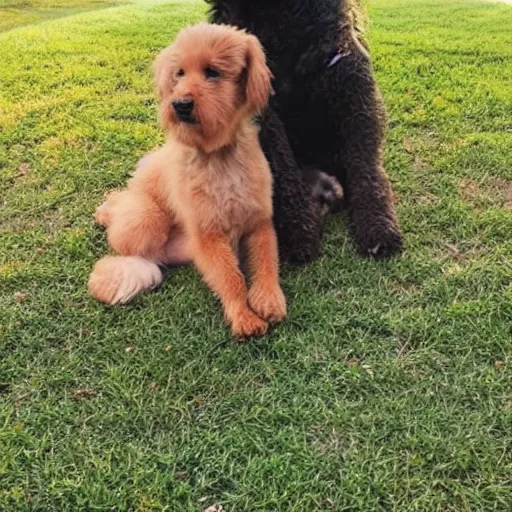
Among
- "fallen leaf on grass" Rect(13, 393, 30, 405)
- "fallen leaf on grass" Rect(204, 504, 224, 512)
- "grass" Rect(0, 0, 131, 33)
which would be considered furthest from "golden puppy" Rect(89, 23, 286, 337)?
"grass" Rect(0, 0, 131, 33)

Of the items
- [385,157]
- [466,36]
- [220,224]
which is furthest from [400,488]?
[466,36]

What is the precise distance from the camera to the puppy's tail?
287 cm

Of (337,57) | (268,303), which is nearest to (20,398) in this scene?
(268,303)

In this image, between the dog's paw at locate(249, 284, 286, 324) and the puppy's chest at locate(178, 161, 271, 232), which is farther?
the puppy's chest at locate(178, 161, 271, 232)

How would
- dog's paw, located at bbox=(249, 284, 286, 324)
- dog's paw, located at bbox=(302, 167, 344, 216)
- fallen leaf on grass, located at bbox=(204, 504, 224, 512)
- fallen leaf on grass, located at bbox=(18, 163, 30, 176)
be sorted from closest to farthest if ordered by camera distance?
fallen leaf on grass, located at bbox=(204, 504, 224, 512)
dog's paw, located at bbox=(249, 284, 286, 324)
dog's paw, located at bbox=(302, 167, 344, 216)
fallen leaf on grass, located at bbox=(18, 163, 30, 176)

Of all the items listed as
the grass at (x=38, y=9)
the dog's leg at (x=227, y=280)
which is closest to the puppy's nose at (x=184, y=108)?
the dog's leg at (x=227, y=280)

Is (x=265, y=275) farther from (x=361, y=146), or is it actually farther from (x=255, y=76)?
(x=361, y=146)

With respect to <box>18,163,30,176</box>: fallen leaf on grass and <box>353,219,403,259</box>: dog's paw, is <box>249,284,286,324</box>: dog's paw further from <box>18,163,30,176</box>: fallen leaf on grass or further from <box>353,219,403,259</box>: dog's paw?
<box>18,163,30,176</box>: fallen leaf on grass

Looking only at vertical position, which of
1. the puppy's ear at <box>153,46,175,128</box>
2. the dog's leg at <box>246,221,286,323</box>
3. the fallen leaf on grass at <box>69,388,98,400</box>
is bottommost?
the fallen leaf on grass at <box>69,388,98,400</box>

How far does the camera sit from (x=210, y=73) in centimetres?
266

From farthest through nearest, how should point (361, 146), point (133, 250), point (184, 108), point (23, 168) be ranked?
1. point (23, 168)
2. point (361, 146)
3. point (133, 250)
4. point (184, 108)

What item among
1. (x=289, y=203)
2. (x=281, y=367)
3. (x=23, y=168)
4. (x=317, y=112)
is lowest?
(x=23, y=168)

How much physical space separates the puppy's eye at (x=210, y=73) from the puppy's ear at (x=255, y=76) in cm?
14

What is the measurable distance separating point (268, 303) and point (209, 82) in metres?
0.91
